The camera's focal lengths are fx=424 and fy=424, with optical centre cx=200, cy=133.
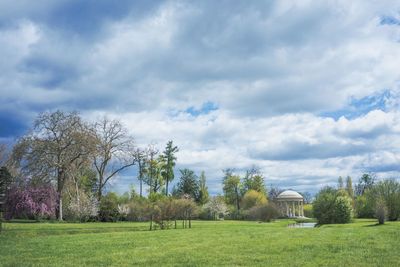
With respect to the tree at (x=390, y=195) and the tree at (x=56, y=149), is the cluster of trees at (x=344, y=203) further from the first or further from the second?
the tree at (x=56, y=149)

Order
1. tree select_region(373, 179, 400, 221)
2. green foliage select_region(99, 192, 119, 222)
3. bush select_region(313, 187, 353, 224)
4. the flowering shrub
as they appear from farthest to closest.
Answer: green foliage select_region(99, 192, 119, 222) < tree select_region(373, 179, 400, 221) < bush select_region(313, 187, 353, 224) < the flowering shrub

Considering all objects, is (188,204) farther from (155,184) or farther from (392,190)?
(155,184)

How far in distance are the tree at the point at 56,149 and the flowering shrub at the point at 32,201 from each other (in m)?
1.35

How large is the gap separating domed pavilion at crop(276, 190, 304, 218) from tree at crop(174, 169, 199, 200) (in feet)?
65.5

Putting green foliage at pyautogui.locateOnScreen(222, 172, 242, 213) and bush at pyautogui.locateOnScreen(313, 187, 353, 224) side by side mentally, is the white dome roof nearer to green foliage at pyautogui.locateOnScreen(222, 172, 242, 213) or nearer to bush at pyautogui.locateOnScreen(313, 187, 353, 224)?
green foliage at pyautogui.locateOnScreen(222, 172, 242, 213)

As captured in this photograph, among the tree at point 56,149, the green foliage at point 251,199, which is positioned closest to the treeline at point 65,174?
the tree at point 56,149

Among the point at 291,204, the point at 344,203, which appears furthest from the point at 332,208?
the point at 291,204

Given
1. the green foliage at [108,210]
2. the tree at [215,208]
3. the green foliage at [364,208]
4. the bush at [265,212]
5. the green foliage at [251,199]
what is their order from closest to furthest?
the green foliage at [108,210]
the bush at [265,212]
the green foliage at [364,208]
the tree at [215,208]
the green foliage at [251,199]

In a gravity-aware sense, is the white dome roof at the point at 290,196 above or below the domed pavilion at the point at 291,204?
above

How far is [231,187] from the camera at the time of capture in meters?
101

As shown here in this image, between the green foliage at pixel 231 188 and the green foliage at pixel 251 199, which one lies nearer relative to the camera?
the green foliage at pixel 251 199

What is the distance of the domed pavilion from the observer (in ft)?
329

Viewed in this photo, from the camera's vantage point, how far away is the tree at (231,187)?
100188mm

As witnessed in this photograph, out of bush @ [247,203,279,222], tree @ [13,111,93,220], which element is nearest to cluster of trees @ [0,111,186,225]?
tree @ [13,111,93,220]
